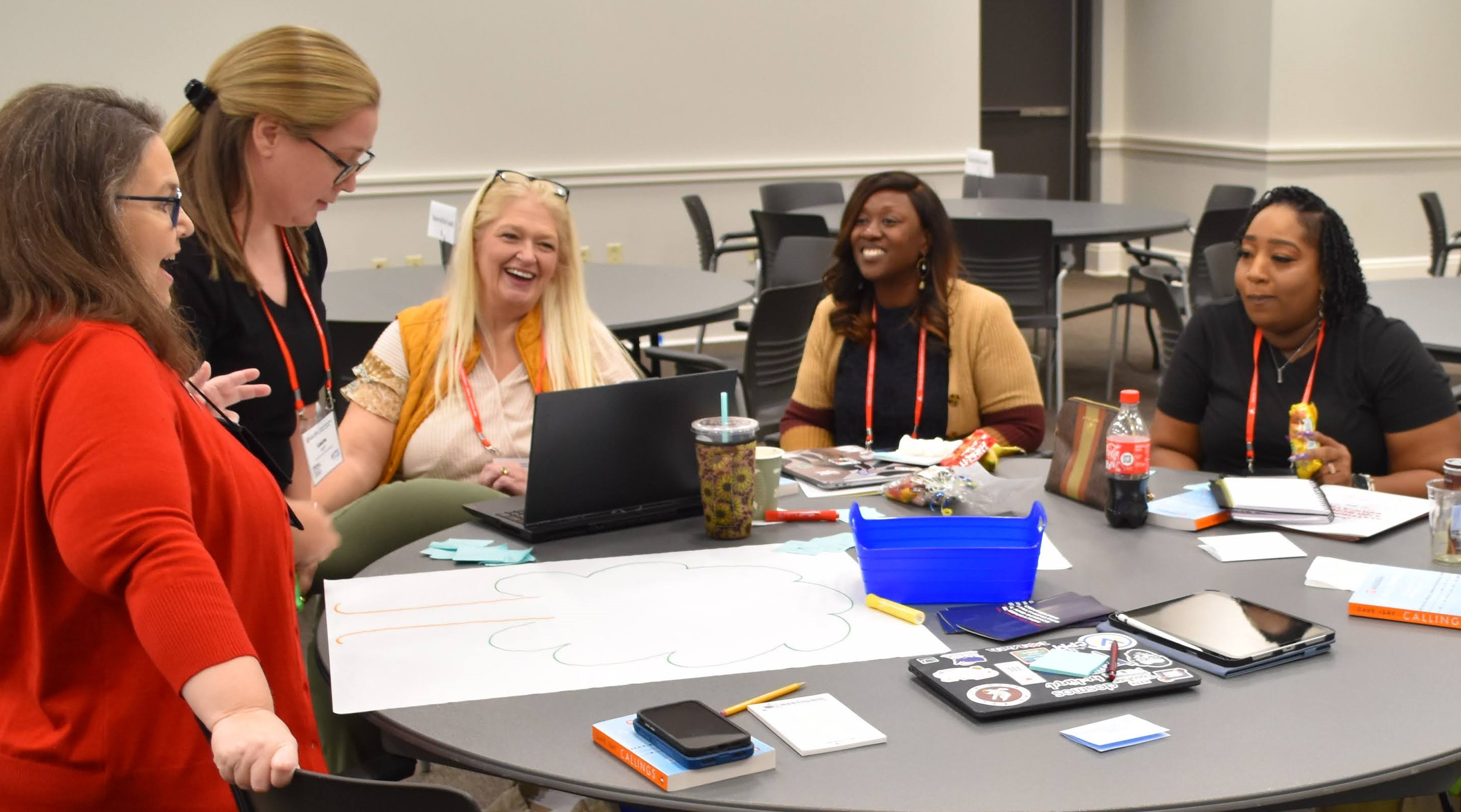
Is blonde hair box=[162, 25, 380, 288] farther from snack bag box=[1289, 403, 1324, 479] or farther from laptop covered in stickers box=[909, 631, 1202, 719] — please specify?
snack bag box=[1289, 403, 1324, 479]

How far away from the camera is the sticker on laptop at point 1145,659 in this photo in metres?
1.48

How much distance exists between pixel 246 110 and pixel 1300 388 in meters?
2.09

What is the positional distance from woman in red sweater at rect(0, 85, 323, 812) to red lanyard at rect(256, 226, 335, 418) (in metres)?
0.83

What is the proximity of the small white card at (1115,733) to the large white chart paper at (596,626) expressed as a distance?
0.26 meters

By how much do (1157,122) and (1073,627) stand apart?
8839 mm

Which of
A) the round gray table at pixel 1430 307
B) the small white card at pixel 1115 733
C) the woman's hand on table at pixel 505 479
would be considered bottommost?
the woman's hand on table at pixel 505 479

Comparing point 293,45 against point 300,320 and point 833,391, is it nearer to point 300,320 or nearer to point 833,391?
point 300,320

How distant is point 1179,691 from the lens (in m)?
1.44

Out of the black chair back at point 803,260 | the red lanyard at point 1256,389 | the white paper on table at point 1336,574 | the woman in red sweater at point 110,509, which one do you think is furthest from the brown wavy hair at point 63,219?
Result: the black chair back at point 803,260

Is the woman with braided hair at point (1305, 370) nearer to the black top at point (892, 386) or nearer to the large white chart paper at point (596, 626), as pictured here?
the black top at point (892, 386)

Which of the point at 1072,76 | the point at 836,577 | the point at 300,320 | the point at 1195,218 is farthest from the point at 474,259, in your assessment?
the point at 1072,76

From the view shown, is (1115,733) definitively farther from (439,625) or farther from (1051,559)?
(439,625)

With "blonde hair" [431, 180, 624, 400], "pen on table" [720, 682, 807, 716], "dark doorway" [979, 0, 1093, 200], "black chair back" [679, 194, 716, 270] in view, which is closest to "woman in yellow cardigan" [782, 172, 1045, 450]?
"blonde hair" [431, 180, 624, 400]

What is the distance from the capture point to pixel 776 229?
5.78m
